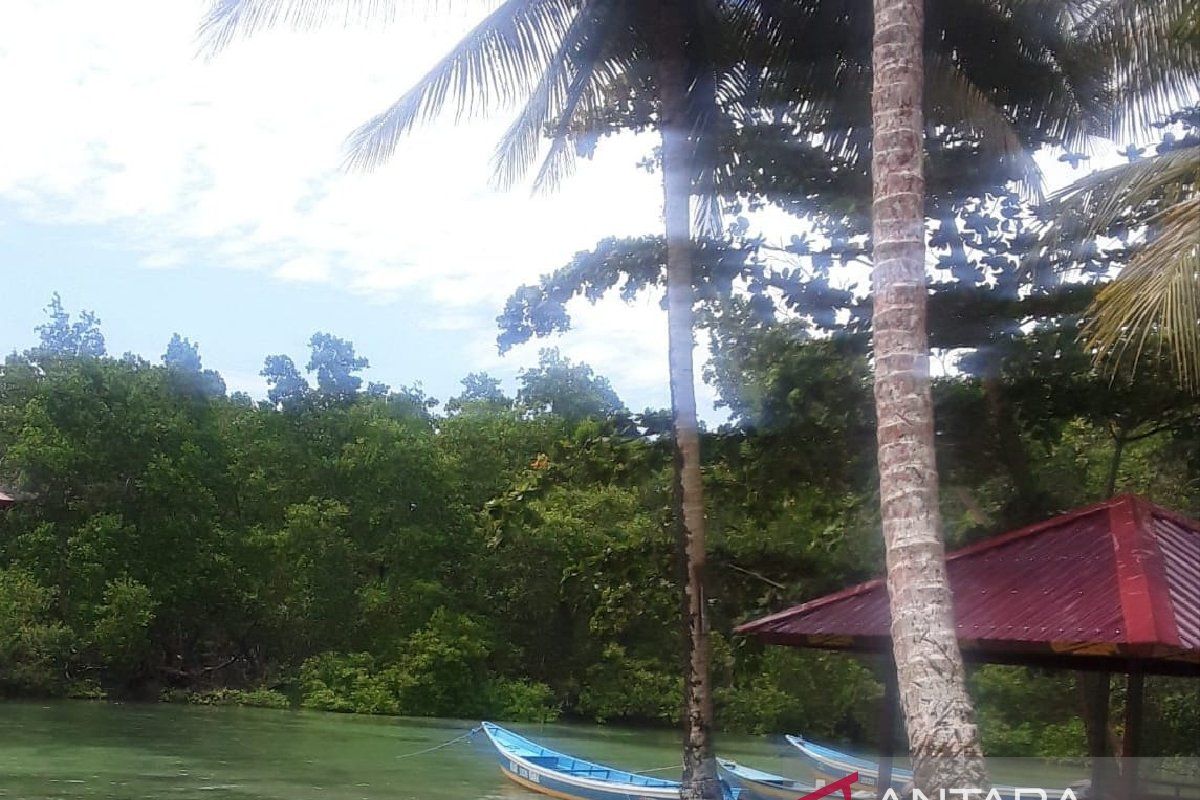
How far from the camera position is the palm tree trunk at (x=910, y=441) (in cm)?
508

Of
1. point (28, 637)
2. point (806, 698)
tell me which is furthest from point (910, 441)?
point (28, 637)

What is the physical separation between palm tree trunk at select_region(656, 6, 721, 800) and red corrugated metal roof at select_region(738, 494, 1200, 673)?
2677 mm

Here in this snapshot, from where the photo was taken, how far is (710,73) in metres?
10.3

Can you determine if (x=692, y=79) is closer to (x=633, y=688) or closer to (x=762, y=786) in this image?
(x=762, y=786)

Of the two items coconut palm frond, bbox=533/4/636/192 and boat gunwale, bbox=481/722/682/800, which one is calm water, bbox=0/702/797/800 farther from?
coconut palm frond, bbox=533/4/636/192

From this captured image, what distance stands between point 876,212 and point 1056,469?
9007mm

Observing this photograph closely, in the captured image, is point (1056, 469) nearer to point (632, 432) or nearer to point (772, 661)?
point (632, 432)

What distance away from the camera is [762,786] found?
11250mm

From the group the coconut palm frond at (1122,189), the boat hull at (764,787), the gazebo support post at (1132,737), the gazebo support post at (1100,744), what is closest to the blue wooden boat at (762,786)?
the boat hull at (764,787)

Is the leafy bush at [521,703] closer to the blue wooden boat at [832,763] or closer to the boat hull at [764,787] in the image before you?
the blue wooden boat at [832,763]

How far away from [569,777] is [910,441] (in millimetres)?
7330

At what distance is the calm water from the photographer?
13.4 m

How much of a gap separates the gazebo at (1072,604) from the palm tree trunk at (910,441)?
785mm

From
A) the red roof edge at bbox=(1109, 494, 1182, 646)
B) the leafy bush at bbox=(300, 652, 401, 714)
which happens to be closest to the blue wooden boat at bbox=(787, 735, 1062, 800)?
the red roof edge at bbox=(1109, 494, 1182, 646)
